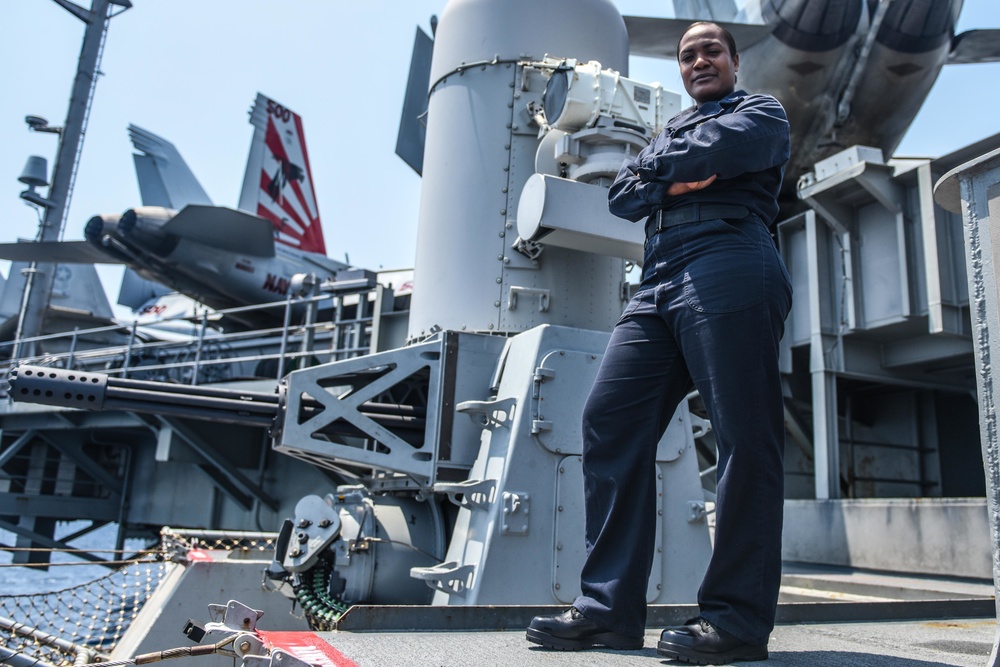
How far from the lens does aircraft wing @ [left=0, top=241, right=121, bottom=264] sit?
64.5 feet

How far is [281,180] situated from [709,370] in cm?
2743

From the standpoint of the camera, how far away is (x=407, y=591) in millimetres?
4430

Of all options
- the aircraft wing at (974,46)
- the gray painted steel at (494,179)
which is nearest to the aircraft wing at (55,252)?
the gray painted steel at (494,179)

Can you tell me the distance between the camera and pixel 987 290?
1.57 m

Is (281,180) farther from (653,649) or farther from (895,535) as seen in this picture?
(653,649)

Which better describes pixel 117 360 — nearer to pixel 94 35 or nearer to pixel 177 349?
pixel 177 349

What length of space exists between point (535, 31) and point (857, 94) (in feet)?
40.0

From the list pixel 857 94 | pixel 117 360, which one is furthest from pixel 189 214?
pixel 857 94

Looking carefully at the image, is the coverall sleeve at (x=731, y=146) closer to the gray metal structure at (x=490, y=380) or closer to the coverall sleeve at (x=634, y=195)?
the coverall sleeve at (x=634, y=195)

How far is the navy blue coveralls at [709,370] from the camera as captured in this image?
2043 millimetres

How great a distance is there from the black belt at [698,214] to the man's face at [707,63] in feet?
1.17

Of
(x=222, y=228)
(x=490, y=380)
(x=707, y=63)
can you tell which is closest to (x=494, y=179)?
(x=490, y=380)

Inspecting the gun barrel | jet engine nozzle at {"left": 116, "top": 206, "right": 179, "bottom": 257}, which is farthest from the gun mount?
jet engine nozzle at {"left": 116, "top": 206, "right": 179, "bottom": 257}

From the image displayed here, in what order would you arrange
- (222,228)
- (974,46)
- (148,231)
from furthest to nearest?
(222,228) < (148,231) < (974,46)
